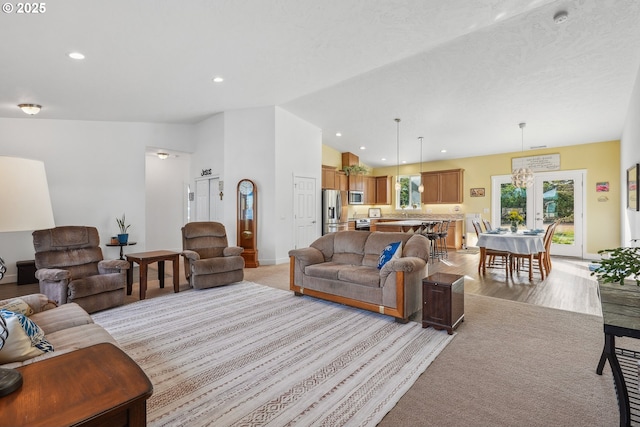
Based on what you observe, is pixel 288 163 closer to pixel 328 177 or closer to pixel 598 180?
pixel 328 177

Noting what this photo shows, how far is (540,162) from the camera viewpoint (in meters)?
7.68

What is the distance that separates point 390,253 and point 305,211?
3773 mm

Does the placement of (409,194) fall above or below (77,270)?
above

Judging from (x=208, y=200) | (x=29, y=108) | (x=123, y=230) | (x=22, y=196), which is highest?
(x=29, y=108)

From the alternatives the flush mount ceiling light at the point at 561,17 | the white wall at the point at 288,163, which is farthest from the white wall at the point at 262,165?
the flush mount ceiling light at the point at 561,17

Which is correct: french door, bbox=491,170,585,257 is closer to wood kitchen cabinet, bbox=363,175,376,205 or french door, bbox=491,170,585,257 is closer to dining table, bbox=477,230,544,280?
dining table, bbox=477,230,544,280

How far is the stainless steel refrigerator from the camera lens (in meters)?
7.70

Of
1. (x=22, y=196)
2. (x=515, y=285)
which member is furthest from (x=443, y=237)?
(x=22, y=196)

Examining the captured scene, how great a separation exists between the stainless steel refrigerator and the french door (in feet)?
14.6

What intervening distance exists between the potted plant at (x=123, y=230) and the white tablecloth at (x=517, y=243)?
6.79m

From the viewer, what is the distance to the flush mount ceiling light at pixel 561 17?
333cm

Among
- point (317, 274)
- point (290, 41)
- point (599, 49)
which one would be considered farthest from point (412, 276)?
point (599, 49)

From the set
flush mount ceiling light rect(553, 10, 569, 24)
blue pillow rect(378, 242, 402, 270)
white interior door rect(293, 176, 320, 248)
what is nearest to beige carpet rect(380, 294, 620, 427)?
blue pillow rect(378, 242, 402, 270)
